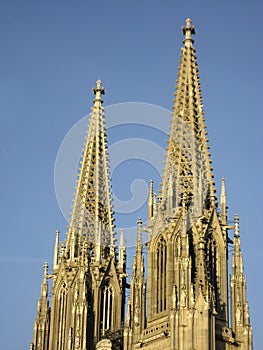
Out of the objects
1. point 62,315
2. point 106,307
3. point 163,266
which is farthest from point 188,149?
point 62,315

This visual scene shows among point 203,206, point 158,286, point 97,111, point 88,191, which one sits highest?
point 97,111

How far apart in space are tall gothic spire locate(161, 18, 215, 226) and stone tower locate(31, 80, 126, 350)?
310 inches

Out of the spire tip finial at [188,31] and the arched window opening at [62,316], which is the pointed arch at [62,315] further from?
the spire tip finial at [188,31]

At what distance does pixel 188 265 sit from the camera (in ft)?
212

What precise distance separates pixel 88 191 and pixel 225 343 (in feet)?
64.0

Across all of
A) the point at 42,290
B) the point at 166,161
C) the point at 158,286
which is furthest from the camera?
the point at 42,290

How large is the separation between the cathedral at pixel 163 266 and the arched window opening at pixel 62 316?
3.3 inches

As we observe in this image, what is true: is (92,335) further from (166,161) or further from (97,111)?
(97,111)

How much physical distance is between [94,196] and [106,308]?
369 inches

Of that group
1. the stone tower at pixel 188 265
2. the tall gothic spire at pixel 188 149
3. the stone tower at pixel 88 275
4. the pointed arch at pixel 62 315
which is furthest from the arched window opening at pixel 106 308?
the tall gothic spire at pixel 188 149

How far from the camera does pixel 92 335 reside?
71438 mm

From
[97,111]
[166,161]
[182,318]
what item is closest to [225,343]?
[182,318]

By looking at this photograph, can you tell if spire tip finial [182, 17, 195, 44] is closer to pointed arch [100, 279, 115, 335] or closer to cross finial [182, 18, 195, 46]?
cross finial [182, 18, 195, 46]

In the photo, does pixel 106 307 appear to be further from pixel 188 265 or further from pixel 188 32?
pixel 188 32
